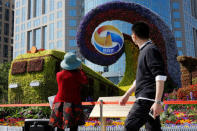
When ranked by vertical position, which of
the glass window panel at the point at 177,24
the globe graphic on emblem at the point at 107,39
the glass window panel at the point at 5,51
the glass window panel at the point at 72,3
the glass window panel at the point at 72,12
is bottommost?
the globe graphic on emblem at the point at 107,39

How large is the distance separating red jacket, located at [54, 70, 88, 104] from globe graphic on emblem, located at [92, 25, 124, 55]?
1347 centimetres

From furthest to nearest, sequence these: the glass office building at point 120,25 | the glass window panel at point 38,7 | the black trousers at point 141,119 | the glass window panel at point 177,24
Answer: the glass window panel at point 38,7, the glass window panel at point 177,24, the glass office building at point 120,25, the black trousers at point 141,119

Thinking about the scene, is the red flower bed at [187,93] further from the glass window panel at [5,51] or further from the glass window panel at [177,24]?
the glass window panel at [5,51]

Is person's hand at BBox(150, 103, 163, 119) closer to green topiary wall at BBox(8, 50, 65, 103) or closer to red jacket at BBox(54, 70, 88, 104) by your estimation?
red jacket at BBox(54, 70, 88, 104)

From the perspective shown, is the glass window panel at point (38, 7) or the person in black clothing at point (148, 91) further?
the glass window panel at point (38, 7)

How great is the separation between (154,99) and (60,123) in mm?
1739

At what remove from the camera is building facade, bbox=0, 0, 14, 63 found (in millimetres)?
85625

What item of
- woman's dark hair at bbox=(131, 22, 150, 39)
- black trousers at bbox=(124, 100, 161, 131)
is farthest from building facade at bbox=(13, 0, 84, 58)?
black trousers at bbox=(124, 100, 161, 131)

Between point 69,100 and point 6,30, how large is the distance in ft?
302

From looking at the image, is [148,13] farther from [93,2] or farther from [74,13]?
[74,13]

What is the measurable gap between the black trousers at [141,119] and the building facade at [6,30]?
3446 inches

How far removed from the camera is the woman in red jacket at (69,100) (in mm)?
3920

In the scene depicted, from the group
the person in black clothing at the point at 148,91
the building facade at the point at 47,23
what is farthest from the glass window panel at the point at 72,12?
the person in black clothing at the point at 148,91

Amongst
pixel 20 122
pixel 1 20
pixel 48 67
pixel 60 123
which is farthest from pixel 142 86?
pixel 1 20
